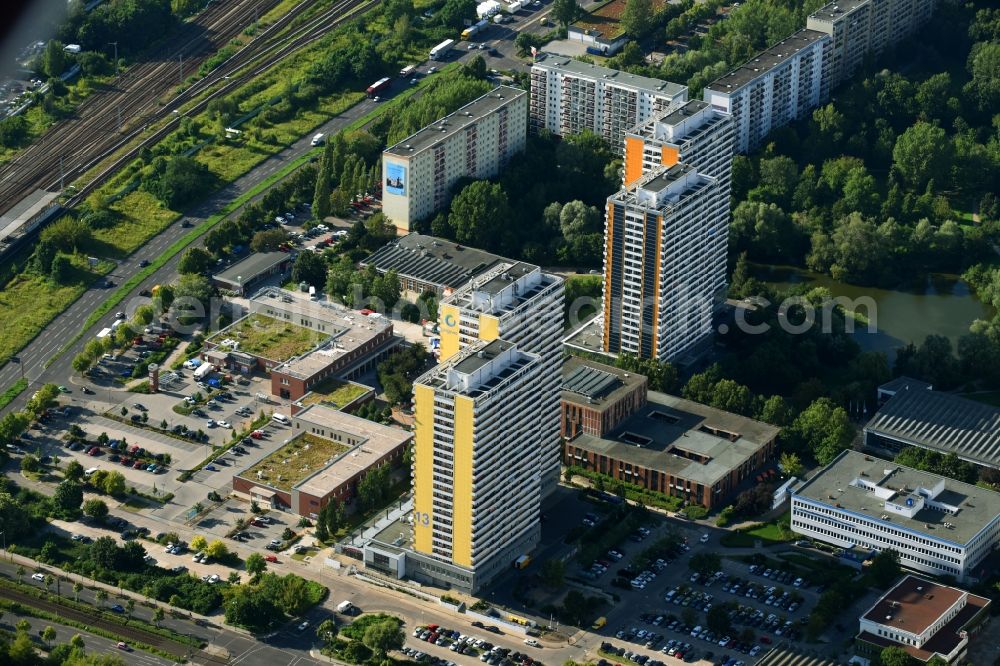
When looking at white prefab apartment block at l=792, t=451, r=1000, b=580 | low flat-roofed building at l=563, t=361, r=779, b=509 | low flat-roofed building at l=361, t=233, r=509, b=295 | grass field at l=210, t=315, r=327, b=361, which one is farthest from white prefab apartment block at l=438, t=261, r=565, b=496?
low flat-roofed building at l=361, t=233, r=509, b=295

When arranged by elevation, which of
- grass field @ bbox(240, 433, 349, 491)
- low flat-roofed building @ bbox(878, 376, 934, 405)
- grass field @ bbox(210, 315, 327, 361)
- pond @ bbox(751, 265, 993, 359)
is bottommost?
pond @ bbox(751, 265, 993, 359)

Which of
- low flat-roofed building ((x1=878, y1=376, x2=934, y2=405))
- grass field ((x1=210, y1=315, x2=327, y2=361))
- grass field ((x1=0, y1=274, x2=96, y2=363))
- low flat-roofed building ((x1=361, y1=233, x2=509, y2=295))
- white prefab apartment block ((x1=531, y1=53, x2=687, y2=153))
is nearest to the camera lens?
low flat-roofed building ((x1=878, y1=376, x2=934, y2=405))

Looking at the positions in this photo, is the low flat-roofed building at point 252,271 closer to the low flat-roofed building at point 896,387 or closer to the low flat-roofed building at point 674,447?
the low flat-roofed building at point 674,447

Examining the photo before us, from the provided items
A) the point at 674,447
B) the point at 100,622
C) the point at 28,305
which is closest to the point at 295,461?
the point at 100,622

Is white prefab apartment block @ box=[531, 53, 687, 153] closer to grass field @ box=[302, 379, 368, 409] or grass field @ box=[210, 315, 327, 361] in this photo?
grass field @ box=[210, 315, 327, 361]

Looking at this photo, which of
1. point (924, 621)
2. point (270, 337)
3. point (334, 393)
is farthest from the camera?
point (270, 337)

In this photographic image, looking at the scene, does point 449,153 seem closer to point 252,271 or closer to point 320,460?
point 252,271
